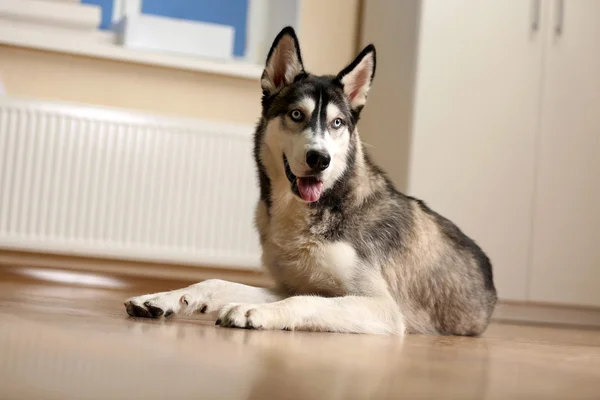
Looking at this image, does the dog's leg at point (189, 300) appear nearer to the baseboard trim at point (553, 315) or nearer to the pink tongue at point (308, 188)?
the pink tongue at point (308, 188)

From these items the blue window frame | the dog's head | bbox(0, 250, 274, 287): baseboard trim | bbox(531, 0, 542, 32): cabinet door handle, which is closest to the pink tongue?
the dog's head

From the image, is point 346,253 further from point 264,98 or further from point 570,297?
point 570,297

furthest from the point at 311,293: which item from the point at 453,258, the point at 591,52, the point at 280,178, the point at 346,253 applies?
the point at 591,52

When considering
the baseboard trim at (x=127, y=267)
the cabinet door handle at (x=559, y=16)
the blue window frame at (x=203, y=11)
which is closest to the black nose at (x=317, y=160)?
the baseboard trim at (x=127, y=267)

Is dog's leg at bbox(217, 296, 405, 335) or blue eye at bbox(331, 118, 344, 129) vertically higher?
blue eye at bbox(331, 118, 344, 129)

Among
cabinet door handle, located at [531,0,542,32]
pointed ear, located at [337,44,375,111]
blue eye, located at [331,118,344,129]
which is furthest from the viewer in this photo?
cabinet door handle, located at [531,0,542,32]

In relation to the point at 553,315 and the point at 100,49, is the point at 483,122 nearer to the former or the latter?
the point at 553,315

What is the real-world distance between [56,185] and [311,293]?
207 cm

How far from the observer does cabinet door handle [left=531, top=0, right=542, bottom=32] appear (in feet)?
13.3

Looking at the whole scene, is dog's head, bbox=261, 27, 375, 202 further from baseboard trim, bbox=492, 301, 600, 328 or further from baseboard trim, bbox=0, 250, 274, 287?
baseboard trim, bbox=492, 301, 600, 328

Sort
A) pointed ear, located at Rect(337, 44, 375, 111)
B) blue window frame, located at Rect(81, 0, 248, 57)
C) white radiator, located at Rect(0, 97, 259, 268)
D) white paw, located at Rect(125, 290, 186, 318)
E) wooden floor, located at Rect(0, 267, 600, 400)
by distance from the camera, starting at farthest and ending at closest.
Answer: blue window frame, located at Rect(81, 0, 248, 57) < white radiator, located at Rect(0, 97, 259, 268) < pointed ear, located at Rect(337, 44, 375, 111) < white paw, located at Rect(125, 290, 186, 318) < wooden floor, located at Rect(0, 267, 600, 400)

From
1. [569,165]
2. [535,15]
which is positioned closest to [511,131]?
[569,165]

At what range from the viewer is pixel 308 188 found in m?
2.31

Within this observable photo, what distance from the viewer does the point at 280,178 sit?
7.91 feet
